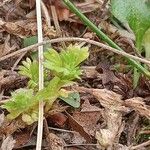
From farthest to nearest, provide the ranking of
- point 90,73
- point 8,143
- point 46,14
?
point 46,14 < point 90,73 < point 8,143

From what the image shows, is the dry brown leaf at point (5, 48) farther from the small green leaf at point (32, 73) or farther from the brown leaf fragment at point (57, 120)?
the brown leaf fragment at point (57, 120)

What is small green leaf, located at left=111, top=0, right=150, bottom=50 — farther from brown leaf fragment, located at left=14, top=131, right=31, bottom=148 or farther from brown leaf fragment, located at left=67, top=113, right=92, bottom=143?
brown leaf fragment, located at left=14, top=131, right=31, bottom=148

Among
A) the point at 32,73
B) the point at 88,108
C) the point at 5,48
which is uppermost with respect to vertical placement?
the point at 5,48

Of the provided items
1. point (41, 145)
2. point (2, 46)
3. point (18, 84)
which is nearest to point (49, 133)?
point (41, 145)

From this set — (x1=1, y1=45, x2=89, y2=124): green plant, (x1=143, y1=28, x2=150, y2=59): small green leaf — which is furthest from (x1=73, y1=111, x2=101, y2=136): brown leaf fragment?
(x1=143, y1=28, x2=150, y2=59): small green leaf

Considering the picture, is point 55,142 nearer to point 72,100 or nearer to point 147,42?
point 72,100

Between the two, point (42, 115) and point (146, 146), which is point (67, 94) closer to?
point (42, 115)

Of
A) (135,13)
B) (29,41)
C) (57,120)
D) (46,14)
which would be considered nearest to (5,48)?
(29,41)
